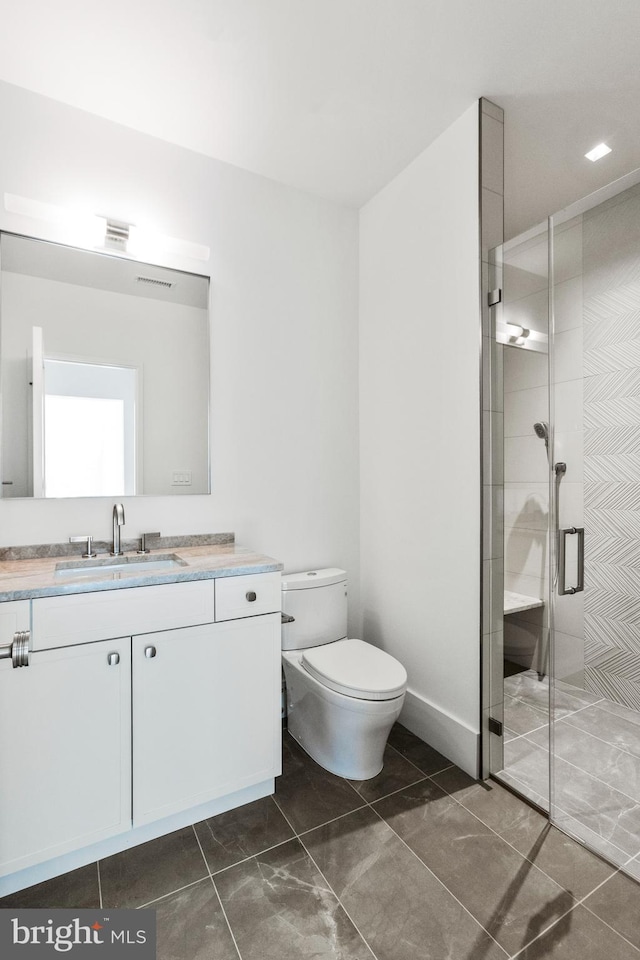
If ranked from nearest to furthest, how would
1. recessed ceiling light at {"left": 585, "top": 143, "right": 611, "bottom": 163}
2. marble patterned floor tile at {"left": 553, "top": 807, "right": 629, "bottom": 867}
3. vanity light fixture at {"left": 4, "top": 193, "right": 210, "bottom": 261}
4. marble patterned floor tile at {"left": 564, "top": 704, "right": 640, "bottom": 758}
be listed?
marble patterned floor tile at {"left": 553, "top": 807, "right": 629, "bottom": 867} → marble patterned floor tile at {"left": 564, "top": 704, "right": 640, "bottom": 758} → vanity light fixture at {"left": 4, "top": 193, "right": 210, "bottom": 261} → recessed ceiling light at {"left": 585, "top": 143, "right": 611, "bottom": 163}

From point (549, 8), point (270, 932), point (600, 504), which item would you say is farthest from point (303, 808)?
point (549, 8)

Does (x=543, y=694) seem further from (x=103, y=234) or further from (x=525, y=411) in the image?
(x=103, y=234)

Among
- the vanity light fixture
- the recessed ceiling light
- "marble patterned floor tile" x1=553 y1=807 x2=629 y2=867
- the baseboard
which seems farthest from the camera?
the recessed ceiling light

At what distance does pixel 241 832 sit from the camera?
5.30 feet

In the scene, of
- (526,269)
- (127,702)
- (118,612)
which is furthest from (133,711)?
(526,269)

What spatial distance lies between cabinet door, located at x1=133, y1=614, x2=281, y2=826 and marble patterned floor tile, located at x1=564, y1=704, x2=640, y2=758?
1058 millimetres

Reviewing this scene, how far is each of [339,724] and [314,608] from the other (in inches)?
20.4

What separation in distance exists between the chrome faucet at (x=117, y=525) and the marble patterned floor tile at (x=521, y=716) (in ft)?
5.35

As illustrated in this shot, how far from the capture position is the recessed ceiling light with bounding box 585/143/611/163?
213 cm

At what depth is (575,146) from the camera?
2.13 metres

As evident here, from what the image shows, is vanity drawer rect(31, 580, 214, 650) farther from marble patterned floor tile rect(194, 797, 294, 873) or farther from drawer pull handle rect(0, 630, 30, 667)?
marble patterned floor tile rect(194, 797, 294, 873)

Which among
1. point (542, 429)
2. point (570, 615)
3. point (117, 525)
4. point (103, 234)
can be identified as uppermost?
point (103, 234)

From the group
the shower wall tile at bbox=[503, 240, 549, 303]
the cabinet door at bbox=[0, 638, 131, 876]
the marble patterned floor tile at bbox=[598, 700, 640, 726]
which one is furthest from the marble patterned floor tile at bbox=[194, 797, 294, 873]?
the shower wall tile at bbox=[503, 240, 549, 303]

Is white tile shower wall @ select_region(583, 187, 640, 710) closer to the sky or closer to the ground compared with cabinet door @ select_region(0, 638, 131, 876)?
closer to the sky
